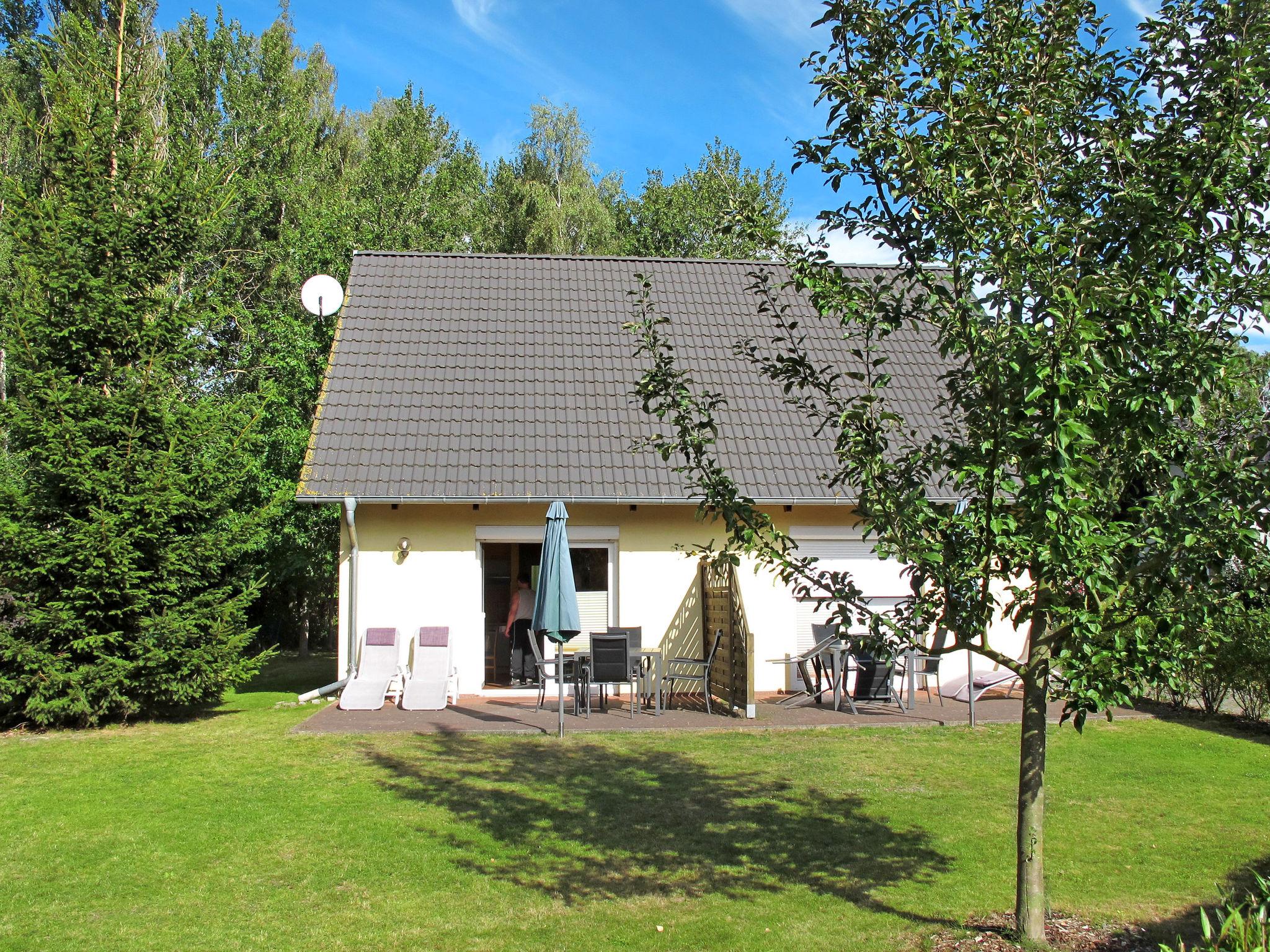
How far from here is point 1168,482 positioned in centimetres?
470

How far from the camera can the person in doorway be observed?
14.2 m

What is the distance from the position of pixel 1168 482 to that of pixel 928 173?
1.77m

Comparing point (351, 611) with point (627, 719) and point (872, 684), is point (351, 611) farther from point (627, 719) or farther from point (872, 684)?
point (872, 684)

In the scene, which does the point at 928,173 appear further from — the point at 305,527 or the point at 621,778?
the point at 305,527

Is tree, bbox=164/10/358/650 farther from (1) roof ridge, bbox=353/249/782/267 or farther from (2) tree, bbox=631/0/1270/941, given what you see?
(2) tree, bbox=631/0/1270/941

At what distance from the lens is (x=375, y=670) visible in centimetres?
1278

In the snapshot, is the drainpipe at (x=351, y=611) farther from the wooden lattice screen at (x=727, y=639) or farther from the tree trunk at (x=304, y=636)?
the tree trunk at (x=304, y=636)

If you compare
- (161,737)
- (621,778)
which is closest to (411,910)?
(621,778)

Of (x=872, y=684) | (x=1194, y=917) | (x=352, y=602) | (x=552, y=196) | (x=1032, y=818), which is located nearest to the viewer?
(x=1032, y=818)

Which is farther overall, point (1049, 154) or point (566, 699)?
point (566, 699)

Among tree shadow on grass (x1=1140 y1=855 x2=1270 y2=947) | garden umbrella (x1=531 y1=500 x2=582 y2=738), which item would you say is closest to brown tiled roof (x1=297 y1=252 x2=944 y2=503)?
garden umbrella (x1=531 y1=500 x2=582 y2=738)

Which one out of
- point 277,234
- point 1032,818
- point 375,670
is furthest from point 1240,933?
point 277,234

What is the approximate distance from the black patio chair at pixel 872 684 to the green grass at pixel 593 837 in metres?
1.72

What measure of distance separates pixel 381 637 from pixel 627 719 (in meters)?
3.34
